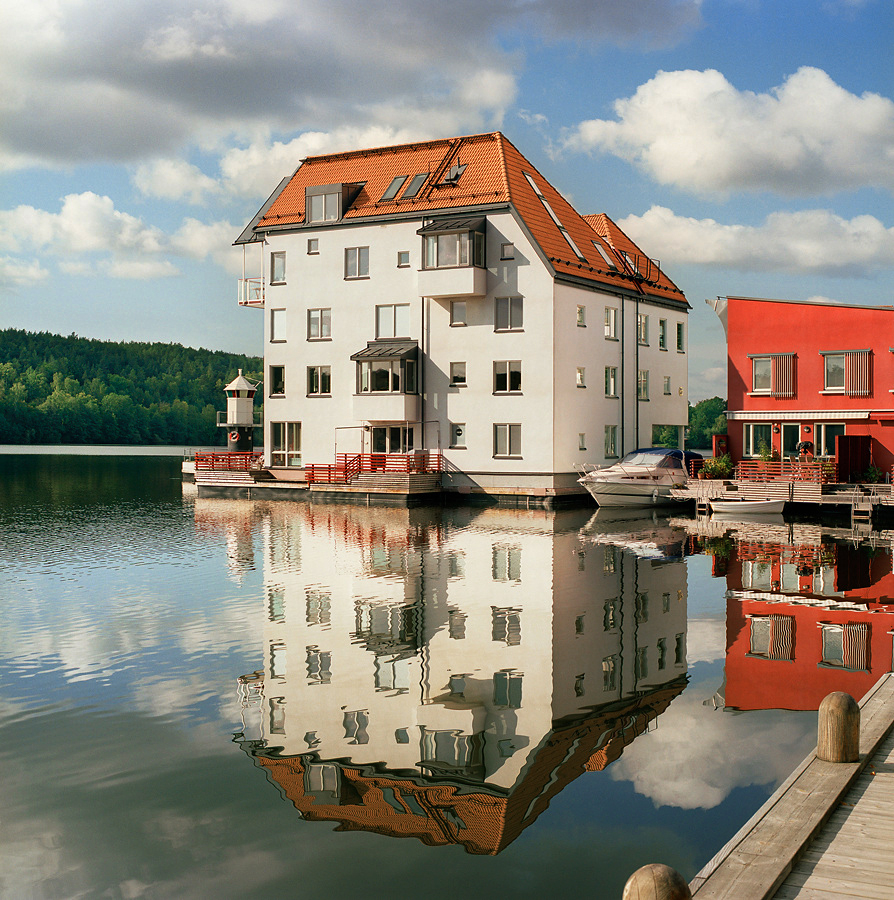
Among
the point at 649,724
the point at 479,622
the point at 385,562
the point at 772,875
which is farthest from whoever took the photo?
the point at 385,562

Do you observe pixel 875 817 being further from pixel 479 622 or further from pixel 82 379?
pixel 82 379

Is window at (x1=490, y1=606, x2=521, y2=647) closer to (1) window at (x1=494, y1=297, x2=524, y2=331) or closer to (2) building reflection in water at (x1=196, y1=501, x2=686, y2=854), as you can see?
(2) building reflection in water at (x1=196, y1=501, x2=686, y2=854)

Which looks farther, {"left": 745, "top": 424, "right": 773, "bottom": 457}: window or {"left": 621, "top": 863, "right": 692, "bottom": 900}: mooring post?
{"left": 745, "top": 424, "right": 773, "bottom": 457}: window

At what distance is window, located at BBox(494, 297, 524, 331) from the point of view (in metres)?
46.8

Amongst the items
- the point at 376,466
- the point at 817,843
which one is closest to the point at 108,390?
the point at 376,466

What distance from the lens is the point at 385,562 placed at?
26.6 meters

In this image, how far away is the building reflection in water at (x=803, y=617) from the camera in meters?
13.7

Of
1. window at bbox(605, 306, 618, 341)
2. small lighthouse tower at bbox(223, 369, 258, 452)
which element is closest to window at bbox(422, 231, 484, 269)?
window at bbox(605, 306, 618, 341)

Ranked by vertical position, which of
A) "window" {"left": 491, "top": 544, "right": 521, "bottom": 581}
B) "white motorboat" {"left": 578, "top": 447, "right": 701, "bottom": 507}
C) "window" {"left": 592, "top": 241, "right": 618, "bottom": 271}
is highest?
"window" {"left": 592, "top": 241, "right": 618, "bottom": 271}

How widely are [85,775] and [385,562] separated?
1647 centimetres

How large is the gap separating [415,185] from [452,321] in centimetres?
779

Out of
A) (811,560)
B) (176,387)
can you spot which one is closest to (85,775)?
(811,560)

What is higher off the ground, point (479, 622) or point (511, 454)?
point (511, 454)

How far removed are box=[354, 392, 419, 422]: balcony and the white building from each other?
0.08 meters
